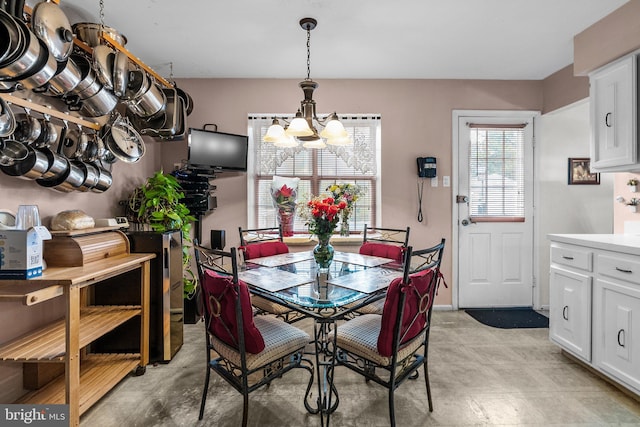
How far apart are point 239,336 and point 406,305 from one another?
825 millimetres

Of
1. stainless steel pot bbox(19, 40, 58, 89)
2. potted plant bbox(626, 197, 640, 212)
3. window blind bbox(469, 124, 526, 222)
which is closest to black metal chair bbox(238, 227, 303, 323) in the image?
stainless steel pot bbox(19, 40, 58, 89)

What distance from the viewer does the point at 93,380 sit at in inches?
79.9

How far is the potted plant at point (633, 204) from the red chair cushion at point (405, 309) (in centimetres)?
222

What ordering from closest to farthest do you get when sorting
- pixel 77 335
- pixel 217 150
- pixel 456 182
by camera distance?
pixel 77 335, pixel 217 150, pixel 456 182

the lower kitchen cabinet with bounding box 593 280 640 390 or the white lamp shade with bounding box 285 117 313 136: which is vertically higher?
the white lamp shade with bounding box 285 117 313 136

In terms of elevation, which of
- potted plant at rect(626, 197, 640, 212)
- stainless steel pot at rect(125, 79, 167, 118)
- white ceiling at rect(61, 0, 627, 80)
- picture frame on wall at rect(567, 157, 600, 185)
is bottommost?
potted plant at rect(626, 197, 640, 212)

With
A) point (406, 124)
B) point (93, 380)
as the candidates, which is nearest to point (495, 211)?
point (406, 124)

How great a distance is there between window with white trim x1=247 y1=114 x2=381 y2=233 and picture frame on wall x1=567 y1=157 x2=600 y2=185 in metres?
2.16

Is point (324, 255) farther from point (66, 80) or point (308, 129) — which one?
point (66, 80)

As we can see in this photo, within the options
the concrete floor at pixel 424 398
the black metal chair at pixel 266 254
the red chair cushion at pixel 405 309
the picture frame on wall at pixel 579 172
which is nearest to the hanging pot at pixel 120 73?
the black metal chair at pixel 266 254

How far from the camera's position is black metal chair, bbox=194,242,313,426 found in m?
1.54

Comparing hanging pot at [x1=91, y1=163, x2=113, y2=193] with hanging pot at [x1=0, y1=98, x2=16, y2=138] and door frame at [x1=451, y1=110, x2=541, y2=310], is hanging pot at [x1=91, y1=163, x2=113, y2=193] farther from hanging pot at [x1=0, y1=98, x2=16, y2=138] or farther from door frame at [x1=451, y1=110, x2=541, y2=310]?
door frame at [x1=451, y1=110, x2=541, y2=310]

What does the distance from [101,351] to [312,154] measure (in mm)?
2665

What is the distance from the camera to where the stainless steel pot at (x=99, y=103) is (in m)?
2.06
